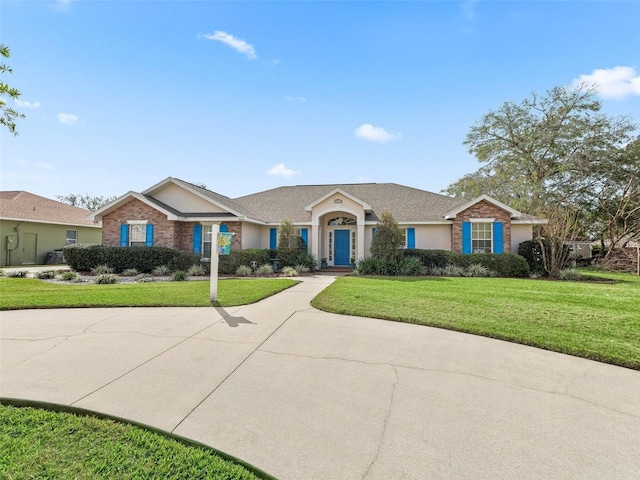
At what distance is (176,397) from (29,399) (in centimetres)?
149

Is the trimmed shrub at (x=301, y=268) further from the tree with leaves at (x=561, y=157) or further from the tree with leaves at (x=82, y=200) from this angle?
the tree with leaves at (x=82, y=200)

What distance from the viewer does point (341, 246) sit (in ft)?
63.6

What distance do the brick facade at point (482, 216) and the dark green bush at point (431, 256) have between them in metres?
1.35

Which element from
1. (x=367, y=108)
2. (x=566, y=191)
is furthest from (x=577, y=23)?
(x=566, y=191)

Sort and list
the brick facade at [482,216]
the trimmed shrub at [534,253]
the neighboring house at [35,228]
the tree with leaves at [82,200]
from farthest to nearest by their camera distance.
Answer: the tree with leaves at [82,200], the neighboring house at [35,228], the brick facade at [482,216], the trimmed shrub at [534,253]

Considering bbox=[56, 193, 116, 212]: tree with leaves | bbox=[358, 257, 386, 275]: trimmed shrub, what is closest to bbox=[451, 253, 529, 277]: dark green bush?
bbox=[358, 257, 386, 275]: trimmed shrub

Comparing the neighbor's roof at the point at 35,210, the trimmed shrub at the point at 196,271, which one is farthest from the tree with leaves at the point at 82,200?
A: the trimmed shrub at the point at 196,271

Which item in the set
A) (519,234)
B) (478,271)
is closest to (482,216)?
(519,234)

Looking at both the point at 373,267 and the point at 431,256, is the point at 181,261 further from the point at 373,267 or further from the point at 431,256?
the point at 431,256

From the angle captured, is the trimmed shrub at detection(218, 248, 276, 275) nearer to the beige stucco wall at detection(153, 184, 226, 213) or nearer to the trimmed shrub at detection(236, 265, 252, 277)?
the trimmed shrub at detection(236, 265, 252, 277)

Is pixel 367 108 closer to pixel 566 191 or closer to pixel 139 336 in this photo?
pixel 139 336

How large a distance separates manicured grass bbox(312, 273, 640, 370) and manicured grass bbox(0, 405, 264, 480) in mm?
4885

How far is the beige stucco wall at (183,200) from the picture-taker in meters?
18.5

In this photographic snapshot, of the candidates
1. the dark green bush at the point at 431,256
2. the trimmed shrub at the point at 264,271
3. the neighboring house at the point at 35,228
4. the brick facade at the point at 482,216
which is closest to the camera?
the trimmed shrub at the point at 264,271
